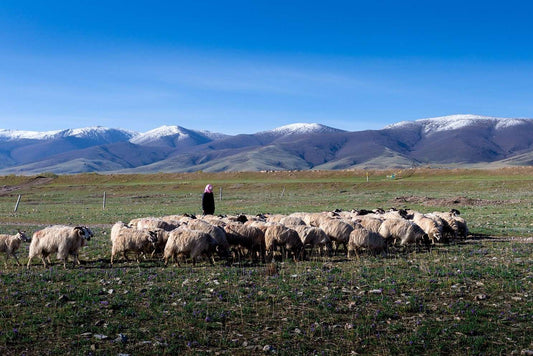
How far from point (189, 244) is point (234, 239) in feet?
8.23

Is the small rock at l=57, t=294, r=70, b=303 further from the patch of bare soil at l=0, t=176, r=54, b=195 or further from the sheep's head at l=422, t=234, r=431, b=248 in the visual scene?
the patch of bare soil at l=0, t=176, r=54, b=195

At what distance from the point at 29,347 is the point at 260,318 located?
4.43 meters

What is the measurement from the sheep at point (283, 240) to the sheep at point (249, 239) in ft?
1.12

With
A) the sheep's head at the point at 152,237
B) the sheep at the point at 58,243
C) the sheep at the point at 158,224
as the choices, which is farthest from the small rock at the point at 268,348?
the sheep at the point at 158,224

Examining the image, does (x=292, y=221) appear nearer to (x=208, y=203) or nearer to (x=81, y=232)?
(x=208, y=203)

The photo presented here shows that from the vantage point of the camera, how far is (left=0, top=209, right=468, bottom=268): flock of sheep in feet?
49.4

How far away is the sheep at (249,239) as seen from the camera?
1705 centimetres

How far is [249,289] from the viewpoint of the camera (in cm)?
1143

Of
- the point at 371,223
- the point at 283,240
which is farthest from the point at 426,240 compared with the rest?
the point at 283,240

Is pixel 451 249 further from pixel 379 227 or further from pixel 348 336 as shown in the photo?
pixel 348 336

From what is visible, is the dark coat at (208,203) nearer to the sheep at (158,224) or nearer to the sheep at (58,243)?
the sheep at (158,224)

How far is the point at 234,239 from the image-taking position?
17.0 metres

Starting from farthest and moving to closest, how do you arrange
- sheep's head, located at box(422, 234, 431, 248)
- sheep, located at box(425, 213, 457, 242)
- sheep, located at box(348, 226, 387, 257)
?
1. sheep, located at box(425, 213, 457, 242)
2. sheep's head, located at box(422, 234, 431, 248)
3. sheep, located at box(348, 226, 387, 257)

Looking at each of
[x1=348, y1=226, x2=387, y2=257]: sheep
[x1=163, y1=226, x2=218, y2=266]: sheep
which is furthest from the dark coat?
[x1=348, y1=226, x2=387, y2=257]: sheep
